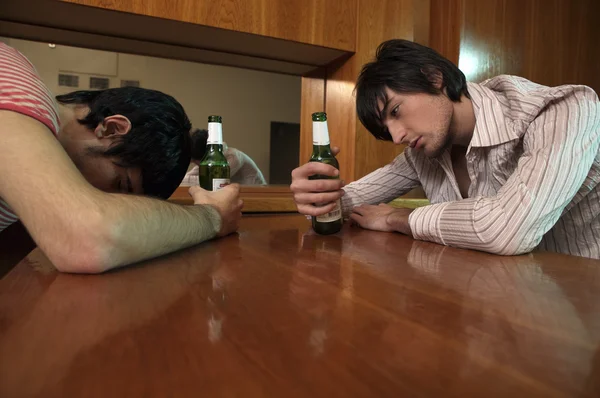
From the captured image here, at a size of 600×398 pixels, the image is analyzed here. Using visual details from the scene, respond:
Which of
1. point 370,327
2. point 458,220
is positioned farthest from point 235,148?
point 370,327

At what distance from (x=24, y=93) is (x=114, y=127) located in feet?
0.80

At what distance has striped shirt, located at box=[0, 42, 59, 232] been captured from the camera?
0.58m

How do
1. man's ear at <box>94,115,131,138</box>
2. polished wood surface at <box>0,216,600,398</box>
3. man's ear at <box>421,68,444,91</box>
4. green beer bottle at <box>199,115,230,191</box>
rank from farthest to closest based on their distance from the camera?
green beer bottle at <box>199,115,230,191</box>
man's ear at <box>421,68,444,91</box>
man's ear at <box>94,115,131,138</box>
polished wood surface at <box>0,216,600,398</box>

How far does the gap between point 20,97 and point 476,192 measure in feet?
3.32

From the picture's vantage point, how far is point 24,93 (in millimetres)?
601

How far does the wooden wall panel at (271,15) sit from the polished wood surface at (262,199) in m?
0.61

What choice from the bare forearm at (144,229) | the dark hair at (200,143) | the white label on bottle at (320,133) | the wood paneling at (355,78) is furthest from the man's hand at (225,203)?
the wood paneling at (355,78)

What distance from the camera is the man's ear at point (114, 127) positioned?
83 centimetres

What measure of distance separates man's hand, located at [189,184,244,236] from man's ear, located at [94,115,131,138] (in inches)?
8.7

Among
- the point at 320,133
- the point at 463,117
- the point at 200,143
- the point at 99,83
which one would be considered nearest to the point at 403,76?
the point at 463,117

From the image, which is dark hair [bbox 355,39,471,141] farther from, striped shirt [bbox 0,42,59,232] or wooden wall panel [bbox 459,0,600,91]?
wooden wall panel [bbox 459,0,600,91]

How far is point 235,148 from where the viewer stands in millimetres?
Answer: 1710

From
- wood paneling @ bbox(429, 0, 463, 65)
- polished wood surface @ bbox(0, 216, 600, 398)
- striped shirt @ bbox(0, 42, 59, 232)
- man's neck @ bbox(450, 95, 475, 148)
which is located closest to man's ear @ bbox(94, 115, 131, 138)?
striped shirt @ bbox(0, 42, 59, 232)

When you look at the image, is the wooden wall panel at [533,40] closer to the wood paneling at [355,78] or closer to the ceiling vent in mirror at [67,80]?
the wood paneling at [355,78]
